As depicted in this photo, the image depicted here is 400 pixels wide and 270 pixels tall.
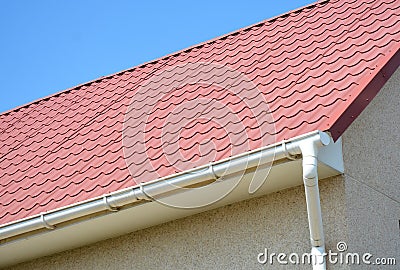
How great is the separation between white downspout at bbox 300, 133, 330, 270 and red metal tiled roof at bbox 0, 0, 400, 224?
0.20 m

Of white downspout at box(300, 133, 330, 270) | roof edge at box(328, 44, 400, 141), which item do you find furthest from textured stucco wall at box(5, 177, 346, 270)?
roof edge at box(328, 44, 400, 141)

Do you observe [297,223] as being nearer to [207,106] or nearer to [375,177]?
[375,177]

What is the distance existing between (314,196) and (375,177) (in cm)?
92

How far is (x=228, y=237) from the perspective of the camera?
5.93m

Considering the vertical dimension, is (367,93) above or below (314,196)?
above

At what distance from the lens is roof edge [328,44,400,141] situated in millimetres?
5285

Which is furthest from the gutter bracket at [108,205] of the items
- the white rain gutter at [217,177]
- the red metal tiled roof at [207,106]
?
the red metal tiled roof at [207,106]

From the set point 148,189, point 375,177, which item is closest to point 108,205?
point 148,189

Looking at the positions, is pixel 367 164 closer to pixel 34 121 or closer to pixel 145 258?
pixel 145 258

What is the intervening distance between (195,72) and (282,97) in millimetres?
1864

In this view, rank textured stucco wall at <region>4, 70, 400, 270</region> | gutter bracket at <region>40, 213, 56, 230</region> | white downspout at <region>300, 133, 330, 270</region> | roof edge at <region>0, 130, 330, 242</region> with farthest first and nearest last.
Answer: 1. gutter bracket at <region>40, 213, 56, 230</region>
2. textured stucco wall at <region>4, 70, 400, 270</region>
3. roof edge at <region>0, 130, 330, 242</region>
4. white downspout at <region>300, 133, 330, 270</region>

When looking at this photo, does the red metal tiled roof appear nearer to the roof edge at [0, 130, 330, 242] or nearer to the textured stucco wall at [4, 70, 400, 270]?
the roof edge at [0, 130, 330, 242]

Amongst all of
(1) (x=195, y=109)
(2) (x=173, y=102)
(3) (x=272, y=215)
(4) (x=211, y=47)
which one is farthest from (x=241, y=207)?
(4) (x=211, y=47)

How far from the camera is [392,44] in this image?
6.32 m
